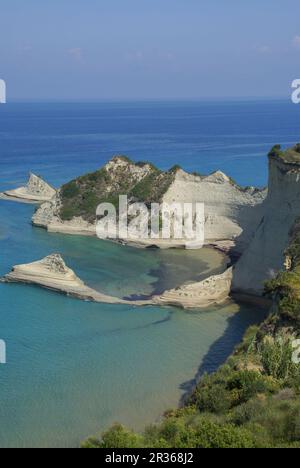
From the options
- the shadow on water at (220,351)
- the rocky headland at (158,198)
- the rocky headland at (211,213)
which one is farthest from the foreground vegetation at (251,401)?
the rocky headland at (158,198)

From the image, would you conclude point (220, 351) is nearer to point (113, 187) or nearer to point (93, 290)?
point (93, 290)

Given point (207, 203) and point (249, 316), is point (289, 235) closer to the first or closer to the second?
point (249, 316)

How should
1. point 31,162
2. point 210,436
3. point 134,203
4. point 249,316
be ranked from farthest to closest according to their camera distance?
point 31,162
point 134,203
point 249,316
point 210,436

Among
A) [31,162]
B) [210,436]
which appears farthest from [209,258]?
[31,162]

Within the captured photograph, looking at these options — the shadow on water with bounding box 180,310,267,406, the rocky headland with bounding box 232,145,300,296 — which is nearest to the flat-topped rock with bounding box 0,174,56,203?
the rocky headland with bounding box 232,145,300,296

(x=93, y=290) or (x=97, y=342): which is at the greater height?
(x=93, y=290)

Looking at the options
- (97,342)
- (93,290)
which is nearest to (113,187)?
(93,290)
